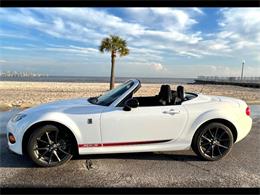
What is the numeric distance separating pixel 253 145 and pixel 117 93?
3057 mm

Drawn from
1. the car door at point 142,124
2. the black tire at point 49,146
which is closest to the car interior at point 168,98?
the car door at point 142,124

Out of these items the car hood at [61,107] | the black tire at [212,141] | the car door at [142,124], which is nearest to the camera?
the car door at [142,124]

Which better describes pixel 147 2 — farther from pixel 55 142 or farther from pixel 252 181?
pixel 252 181

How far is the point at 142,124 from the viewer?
14.5ft

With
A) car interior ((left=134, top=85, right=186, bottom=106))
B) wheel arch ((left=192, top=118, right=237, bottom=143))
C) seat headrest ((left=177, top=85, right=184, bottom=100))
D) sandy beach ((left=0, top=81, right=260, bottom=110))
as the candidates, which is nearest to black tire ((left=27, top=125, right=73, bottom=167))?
car interior ((left=134, top=85, right=186, bottom=106))

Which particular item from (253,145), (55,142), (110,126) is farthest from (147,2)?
(253,145)

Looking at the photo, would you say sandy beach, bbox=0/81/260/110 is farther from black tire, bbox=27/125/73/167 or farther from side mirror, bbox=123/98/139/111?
black tire, bbox=27/125/73/167

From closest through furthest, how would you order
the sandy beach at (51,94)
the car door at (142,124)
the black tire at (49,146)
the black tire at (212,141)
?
the black tire at (49,146) → the car door at (142,124) → the black tire at (212,141) → the sandy beach at (51,94)

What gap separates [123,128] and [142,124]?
1.03 feet

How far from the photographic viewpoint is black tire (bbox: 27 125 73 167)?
167 inches

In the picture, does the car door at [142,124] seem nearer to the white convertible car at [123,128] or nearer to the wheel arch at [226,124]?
the white convertible car at [123,128]

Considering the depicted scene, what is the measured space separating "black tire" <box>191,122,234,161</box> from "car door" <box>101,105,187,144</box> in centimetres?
37

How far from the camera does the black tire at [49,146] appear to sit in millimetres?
4246

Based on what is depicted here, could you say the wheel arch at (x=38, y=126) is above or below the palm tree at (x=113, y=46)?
below
